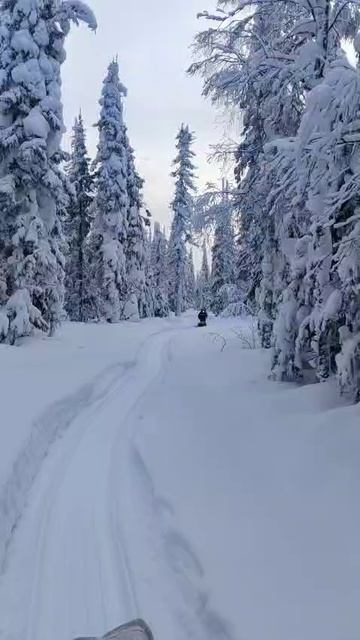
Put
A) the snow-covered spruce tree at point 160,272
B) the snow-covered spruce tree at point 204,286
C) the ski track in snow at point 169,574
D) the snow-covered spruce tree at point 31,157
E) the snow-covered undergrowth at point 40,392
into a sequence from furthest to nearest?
the snow-covered spruce tree at point 204,286, the snow-covered spruce tree at point 160,272, the snow-covered spruce tree at point 31,157, the snow-covered undergrowth at point 40,392, the ski track in snow at point 169,574

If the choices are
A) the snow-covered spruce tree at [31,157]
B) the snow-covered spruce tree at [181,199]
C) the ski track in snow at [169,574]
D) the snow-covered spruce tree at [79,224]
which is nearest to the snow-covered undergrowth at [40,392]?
the ski track in snow at [169,574]

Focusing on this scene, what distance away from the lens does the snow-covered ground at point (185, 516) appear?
13.0ft

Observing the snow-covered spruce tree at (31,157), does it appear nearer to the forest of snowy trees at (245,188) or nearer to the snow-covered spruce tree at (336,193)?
the forest of snowy trees at (245,188)

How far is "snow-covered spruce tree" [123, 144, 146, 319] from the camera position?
38281mm

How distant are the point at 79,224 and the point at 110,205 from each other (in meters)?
3.24

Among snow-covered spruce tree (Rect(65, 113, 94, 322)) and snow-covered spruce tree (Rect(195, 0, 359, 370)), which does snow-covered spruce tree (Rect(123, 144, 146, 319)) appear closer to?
snow-covered spruce tree (Rect(65, 113, 94, 322))

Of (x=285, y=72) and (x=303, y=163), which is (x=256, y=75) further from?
(x=303, y=163)

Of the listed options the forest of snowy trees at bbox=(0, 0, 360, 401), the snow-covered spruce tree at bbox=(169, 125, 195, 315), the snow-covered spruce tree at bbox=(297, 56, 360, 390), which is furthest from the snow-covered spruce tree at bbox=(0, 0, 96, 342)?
the snow-covered spruce tree at bbox=(169, 125, 195, 315)

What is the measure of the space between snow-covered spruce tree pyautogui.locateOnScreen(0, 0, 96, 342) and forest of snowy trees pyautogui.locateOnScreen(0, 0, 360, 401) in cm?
4

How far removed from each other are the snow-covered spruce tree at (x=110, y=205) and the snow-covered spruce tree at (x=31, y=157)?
1391 cm

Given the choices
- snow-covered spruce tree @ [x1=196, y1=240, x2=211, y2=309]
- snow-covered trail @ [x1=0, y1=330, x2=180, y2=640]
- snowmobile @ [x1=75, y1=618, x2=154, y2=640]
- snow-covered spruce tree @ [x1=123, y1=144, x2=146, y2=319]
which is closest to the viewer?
snowmobile @ [x1=75, y1=618, x2=154, y2=640]

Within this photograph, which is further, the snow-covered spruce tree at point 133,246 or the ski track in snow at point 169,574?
the snow-covered spruce tree at point 133,246

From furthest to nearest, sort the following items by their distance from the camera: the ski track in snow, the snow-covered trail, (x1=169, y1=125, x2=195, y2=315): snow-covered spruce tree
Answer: (x1=169, y1=125, x2=195, y2=315): snow-covered spruce tree < the snow-covered trail < the ski track in snow

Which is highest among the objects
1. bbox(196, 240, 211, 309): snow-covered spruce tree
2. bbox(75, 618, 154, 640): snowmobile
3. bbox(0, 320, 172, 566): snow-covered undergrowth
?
bbox(196, 240, 211, 309): snow-covered spruce tree
